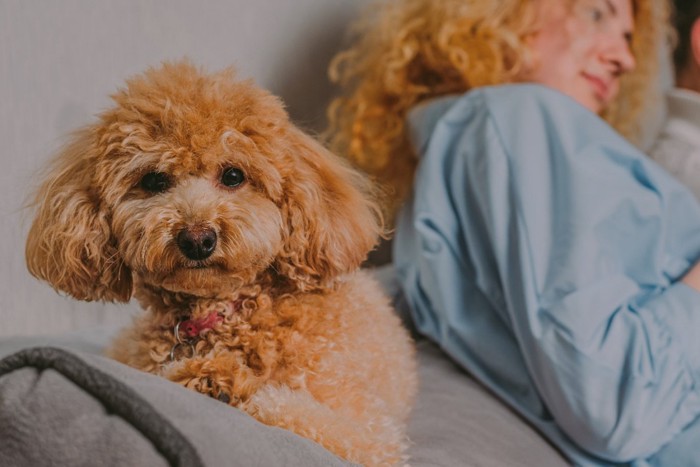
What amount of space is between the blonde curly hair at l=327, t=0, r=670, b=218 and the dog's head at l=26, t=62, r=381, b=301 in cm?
76

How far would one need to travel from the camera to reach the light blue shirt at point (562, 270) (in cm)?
122

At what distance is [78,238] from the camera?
883mm

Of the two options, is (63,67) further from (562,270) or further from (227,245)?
(562,270)

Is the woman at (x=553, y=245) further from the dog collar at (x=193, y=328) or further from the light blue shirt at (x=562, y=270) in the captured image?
the dog collar at (x=193, y=328)

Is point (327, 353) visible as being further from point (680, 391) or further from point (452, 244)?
point (680, 391)

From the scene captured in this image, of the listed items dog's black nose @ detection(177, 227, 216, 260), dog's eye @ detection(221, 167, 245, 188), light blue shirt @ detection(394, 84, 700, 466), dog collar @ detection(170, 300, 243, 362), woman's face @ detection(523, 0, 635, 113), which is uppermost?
dog's eye @ detection(221, 167, 245, 188)

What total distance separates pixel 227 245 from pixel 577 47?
125 centimetres

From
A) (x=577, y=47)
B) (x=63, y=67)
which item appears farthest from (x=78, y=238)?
A: (x=577, y=47)

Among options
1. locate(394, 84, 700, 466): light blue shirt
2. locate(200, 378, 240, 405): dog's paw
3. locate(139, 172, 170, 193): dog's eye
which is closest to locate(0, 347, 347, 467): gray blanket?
locate(200, 378, 240, 405): dog's paw

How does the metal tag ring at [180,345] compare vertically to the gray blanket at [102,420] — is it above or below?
below

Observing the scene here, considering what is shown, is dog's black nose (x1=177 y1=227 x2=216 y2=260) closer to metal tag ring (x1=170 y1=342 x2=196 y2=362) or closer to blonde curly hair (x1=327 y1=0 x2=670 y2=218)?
metal tag ring (x1=170 y1=342 x2=196 y2=362)

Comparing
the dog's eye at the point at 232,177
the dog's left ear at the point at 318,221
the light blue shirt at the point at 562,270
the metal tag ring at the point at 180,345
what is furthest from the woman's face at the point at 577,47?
the metal tag ring at the point at 180,345

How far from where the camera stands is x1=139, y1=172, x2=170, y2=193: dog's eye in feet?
2.94

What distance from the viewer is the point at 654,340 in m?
1.23
